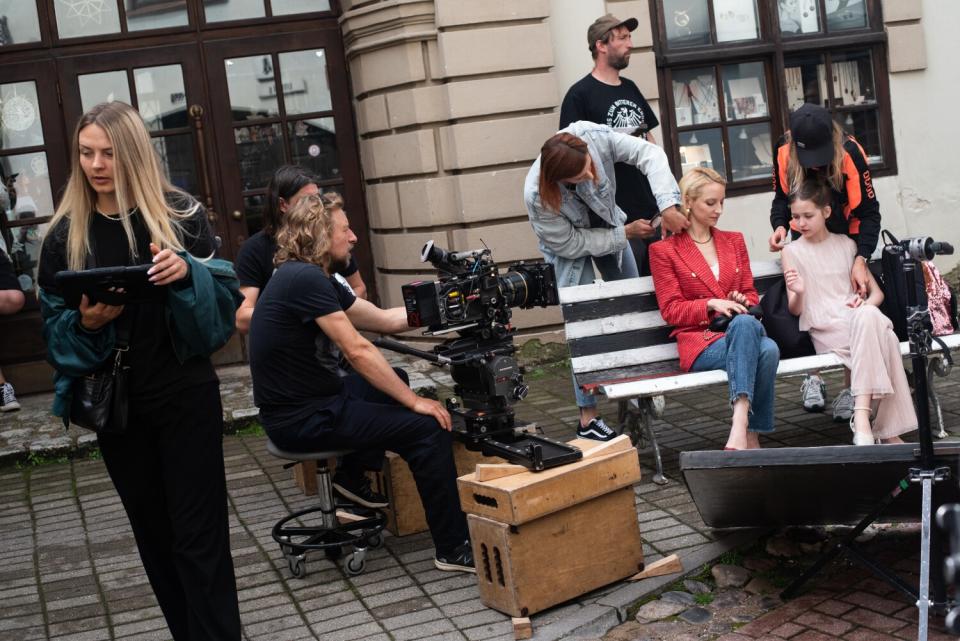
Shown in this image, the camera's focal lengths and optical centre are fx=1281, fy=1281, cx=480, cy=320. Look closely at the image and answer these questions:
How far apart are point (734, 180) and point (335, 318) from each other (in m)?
5.78

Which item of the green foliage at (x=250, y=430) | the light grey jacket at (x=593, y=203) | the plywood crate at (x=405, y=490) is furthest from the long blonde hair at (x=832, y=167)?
the green foliage at (x=250, y=430)

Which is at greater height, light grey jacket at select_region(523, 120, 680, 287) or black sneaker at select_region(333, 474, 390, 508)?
light grey jacket at select_region(523, 120, 680, 287)

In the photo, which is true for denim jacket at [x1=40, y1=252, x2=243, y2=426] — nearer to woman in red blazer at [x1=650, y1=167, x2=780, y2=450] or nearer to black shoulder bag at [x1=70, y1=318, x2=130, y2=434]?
black shoulder bag at [x1=70, y1=318, x2=130, y2=434]

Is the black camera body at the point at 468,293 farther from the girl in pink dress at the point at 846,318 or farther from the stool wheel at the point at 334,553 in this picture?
the girl in pink dress at the point at 846,318

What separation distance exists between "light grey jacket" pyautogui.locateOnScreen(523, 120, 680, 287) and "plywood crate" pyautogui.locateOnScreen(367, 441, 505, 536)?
1.27 metres

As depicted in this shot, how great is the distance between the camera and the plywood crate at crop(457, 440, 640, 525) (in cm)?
479

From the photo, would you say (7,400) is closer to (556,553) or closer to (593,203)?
A: (593,203)

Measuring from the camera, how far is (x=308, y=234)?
212 inches

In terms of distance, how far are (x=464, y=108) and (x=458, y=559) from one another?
189 inches

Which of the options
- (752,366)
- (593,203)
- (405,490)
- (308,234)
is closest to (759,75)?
(593,203)

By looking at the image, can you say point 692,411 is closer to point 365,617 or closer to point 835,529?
point 835,529

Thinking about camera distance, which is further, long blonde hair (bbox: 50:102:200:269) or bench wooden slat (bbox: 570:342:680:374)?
bench wooden slat (bbox: 570:342:680:374)

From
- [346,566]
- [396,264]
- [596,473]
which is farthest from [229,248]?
[596,473]

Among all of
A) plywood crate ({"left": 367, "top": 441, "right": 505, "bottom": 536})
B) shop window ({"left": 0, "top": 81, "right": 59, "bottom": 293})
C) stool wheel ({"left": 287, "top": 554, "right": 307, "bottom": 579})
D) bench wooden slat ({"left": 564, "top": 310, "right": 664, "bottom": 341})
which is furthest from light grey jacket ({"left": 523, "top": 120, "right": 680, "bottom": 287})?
shop window ({"left": 0, "top": 81, "right": 59, "bottom": 293})
